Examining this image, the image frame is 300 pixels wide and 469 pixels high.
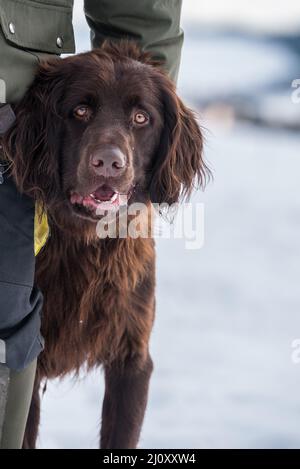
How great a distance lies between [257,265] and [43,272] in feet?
13.0

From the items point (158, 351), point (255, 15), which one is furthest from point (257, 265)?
point (255, 15)

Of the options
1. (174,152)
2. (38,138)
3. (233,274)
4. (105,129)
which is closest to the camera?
(105,129)

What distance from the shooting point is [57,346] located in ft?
10.1

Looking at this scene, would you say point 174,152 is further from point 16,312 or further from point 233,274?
point 233,274

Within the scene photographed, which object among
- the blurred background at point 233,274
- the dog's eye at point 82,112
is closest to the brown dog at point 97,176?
the dog's eye at point 82,112

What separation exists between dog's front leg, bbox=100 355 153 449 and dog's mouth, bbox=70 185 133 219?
723mm

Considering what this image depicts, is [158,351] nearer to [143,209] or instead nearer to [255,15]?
[143,209]

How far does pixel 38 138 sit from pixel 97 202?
26cm

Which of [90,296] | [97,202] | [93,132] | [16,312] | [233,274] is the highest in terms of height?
[233,274]

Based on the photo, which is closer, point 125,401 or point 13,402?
point 13,402

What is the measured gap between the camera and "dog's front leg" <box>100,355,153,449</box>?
11.1 feet

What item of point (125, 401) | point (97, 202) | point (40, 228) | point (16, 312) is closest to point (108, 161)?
point (97, 202)

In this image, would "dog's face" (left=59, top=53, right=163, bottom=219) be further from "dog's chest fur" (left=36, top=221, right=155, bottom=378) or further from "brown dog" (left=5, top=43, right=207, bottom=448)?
"dog's chest fur" (left=36, top=221, right=155, bottom=378)

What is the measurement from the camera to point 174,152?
2.99 metres
